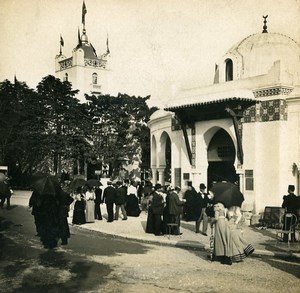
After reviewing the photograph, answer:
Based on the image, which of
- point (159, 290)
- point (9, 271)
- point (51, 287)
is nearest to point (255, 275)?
point (159, 290)

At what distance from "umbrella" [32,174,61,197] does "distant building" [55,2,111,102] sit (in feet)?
181

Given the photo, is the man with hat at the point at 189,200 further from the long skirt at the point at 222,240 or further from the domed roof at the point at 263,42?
the domed roof at the point at 263,42

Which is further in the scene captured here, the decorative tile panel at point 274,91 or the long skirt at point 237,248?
the decorative tile panel at point 274,91

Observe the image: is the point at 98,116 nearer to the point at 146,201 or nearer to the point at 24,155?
the point at 24,155

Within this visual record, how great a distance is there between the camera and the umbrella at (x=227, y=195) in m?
10.4

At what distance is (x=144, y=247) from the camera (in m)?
11.6

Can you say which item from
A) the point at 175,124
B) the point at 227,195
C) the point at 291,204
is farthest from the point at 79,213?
the point at 291,204

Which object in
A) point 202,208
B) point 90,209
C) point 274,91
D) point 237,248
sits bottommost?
point 237,248

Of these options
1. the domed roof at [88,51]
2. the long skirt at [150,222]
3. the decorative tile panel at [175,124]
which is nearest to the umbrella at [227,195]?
the long skirt at [150,222]

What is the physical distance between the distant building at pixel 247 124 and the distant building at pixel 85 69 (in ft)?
157

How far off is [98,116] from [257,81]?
29.7 m

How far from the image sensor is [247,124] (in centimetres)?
1689

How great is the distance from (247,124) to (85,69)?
54.2m

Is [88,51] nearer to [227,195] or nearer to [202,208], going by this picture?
[202,208]
